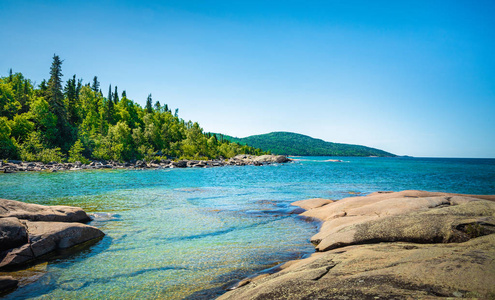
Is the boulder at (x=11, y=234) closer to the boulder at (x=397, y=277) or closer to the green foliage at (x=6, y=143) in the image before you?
the boulder at (x=397, y=277)

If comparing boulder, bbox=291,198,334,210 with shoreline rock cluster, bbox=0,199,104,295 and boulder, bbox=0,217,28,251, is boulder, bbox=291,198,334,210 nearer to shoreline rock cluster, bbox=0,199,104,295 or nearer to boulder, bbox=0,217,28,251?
shoreline rock cluster, bbox=0,199,104,295

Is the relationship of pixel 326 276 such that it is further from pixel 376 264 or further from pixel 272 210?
pixel 272 210

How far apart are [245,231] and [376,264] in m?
8.30

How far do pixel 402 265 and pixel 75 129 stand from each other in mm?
91945

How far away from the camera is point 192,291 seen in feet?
23.1

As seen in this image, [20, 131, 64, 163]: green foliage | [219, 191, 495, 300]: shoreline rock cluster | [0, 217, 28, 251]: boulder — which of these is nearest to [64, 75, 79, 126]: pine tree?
[20, 131, 64, 163]: green foliage

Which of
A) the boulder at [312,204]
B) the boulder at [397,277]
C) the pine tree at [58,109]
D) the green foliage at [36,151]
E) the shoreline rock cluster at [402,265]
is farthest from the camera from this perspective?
the pine tree at [58,109]

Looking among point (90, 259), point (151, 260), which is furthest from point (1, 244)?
point (151, 260)

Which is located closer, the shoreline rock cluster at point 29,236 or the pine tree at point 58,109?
the shoreline rock cluster at point 29,236

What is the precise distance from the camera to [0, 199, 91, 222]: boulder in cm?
1082

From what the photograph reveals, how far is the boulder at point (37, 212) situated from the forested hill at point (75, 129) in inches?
2401

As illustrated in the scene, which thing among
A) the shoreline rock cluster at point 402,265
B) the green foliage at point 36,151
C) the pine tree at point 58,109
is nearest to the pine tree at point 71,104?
the pine tree at point 58,109

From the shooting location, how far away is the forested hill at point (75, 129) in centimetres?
6281

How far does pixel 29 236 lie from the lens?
30.6 feet
